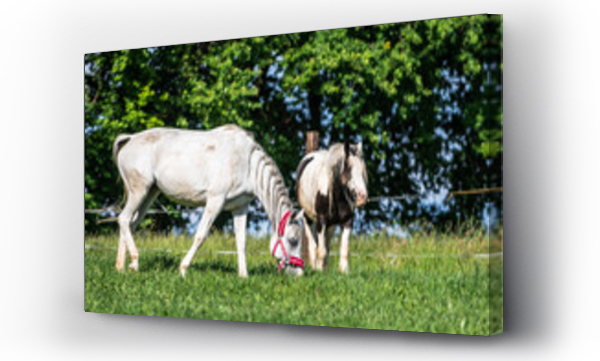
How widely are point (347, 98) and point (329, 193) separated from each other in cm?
58

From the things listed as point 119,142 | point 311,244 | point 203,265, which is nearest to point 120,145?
point 119,142

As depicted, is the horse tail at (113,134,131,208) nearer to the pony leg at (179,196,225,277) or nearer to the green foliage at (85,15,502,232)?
the green foliage at (85,15,502,232)

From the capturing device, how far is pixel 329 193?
5.80 metres

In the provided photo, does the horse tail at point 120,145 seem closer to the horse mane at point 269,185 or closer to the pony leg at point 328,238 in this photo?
the horse mane at point 269,185

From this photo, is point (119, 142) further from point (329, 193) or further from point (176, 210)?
point (329, 193)

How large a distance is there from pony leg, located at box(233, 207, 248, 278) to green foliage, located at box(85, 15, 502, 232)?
1.38 feet

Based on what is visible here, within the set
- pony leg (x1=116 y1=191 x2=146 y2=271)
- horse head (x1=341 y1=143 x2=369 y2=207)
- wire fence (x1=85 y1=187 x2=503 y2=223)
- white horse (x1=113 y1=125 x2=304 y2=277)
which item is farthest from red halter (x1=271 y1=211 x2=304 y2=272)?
pony leg (x1=116 y1=191 x2=146 y2=271)

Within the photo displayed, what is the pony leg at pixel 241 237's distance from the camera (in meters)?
6.14

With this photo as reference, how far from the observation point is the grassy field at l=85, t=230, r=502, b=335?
5250 mm

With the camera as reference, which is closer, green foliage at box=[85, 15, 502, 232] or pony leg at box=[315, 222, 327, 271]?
green foliage at box=[85, 15, 502, 232]

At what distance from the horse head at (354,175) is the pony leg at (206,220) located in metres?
0.91

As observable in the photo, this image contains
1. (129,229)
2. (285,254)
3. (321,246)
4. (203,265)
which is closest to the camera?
(321,246)

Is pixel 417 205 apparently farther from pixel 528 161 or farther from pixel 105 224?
pixel 105 224

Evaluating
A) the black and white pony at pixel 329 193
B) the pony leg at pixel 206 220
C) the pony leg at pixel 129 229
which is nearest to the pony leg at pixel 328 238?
the black and white pony at pixel 329 193
